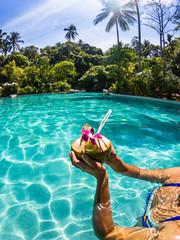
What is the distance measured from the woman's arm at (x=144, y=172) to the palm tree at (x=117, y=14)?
2720 cm

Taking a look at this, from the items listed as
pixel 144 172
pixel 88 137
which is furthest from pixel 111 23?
pixel 88 137

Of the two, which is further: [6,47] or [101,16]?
[6,47]

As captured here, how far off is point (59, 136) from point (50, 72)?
2161cm

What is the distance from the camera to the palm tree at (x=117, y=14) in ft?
81.6

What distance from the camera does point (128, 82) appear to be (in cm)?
1684

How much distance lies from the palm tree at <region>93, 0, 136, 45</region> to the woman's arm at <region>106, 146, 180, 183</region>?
89.2ft

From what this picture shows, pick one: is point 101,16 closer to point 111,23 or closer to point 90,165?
point 111,23

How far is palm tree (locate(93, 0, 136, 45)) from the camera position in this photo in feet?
81.6

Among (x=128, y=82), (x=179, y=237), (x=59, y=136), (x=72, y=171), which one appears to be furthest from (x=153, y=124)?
(x=128, y=82)

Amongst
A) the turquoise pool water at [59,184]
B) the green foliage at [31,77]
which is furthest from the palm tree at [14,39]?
the turquoise pool water at [59,184]

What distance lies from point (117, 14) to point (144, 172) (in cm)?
2894

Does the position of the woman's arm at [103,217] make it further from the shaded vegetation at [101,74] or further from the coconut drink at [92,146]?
the shaded vegetation at [101,74]

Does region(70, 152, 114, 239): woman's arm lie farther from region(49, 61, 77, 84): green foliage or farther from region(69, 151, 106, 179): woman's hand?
region(49, 61, 77, 84): green foliage

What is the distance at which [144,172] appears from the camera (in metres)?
1.87
